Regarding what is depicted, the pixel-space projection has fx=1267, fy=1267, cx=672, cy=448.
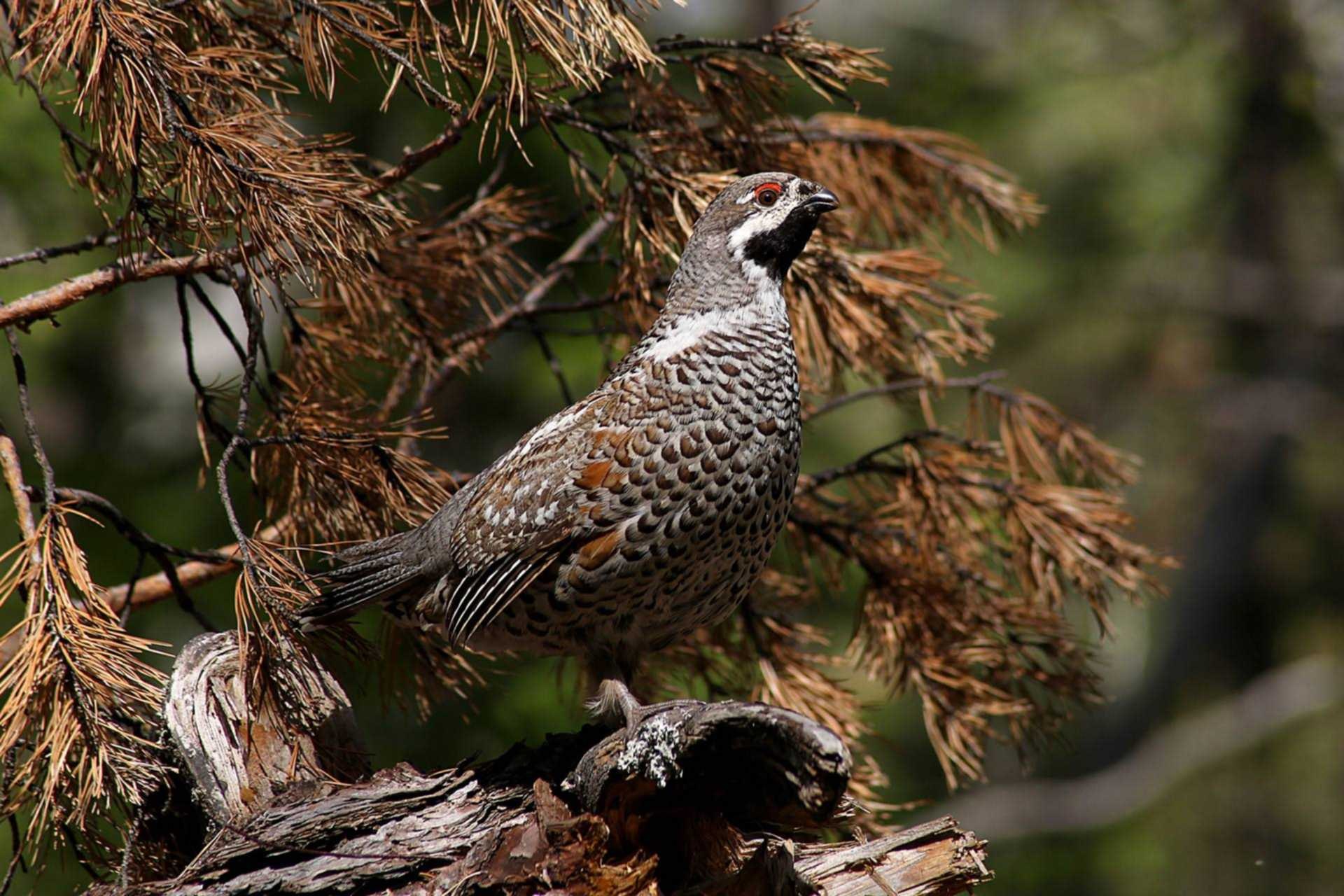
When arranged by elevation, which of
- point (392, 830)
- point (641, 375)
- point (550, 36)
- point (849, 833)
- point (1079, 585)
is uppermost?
point (550, 36)

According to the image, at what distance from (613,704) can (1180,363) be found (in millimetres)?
9806

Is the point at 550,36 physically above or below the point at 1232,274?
above

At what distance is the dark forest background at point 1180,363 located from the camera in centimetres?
992

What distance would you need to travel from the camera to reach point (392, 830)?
2506 millimetres

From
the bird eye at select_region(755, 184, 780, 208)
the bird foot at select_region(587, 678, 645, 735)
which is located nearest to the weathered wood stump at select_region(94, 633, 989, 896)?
the bird foot at select_region(587, 678, 645, 735)

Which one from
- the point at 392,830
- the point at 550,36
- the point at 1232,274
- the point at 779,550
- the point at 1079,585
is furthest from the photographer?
the point at 1232,274

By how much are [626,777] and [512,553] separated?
0.64 m

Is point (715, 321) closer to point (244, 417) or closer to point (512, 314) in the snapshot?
point (512, 314)

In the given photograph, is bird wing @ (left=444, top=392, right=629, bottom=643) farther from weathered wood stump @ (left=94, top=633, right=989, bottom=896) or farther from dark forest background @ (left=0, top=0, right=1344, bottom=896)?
dark forest background @ (left=0, top=0, right=1344, bottom=896)

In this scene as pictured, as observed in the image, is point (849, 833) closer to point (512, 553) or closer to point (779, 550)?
point (512, 553)

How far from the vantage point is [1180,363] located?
→ 11.3m

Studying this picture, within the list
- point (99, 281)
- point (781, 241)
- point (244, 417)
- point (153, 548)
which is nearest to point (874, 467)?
point (781, 241)

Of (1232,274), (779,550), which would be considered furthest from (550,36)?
(1232,274)

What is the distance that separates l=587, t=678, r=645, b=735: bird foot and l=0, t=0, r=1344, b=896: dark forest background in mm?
5802
